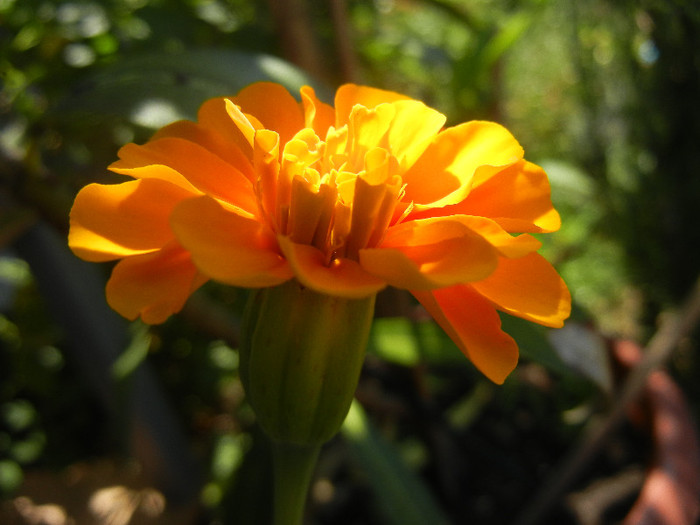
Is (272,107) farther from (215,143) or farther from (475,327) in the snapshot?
(475,327)

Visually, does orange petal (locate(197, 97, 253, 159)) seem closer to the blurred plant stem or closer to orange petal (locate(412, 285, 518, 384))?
orange petal (locate(412, 285, 518, 384))

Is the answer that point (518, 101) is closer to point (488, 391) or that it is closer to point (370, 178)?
point (488, 391)

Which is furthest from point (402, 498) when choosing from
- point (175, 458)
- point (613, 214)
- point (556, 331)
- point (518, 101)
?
point (518, 101)

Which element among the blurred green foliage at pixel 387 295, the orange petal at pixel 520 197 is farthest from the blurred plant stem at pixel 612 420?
the orange petal at pixel 520 197

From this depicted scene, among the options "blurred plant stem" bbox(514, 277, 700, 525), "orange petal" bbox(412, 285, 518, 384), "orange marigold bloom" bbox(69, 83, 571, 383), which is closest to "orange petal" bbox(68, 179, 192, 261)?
"orange marigold bloom" bbox(69, 83, 571, 383)

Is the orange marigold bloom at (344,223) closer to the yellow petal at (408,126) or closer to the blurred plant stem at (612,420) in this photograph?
the yellow petal at (408,126)

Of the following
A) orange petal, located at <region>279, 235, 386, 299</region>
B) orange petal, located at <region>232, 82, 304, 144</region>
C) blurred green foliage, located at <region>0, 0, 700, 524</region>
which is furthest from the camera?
blurred green foliage, located at <region>0, 0, 700, 524</region>
